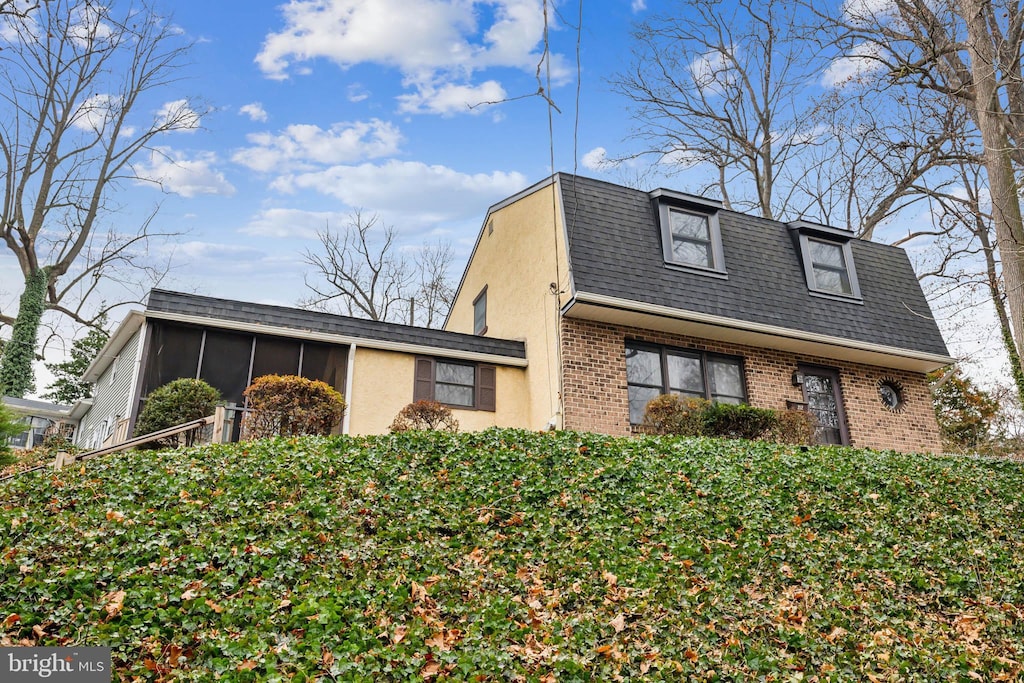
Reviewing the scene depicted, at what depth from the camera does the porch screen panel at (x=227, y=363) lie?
10.6m

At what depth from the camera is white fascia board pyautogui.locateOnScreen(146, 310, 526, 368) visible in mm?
10469

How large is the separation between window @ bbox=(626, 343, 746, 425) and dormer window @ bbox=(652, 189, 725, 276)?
5.15 ft

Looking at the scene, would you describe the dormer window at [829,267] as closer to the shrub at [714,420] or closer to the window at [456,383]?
the shrub at [714,420]

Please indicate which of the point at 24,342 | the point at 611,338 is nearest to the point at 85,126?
the point at 24,342

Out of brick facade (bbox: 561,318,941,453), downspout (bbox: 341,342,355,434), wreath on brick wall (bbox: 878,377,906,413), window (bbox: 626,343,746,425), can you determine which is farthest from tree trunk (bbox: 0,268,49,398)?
wreath on brick wall (bbox: 878,377,906,413)

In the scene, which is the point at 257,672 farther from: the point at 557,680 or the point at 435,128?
the point at 435,128

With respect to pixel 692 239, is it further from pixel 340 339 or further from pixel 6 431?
pixel 6 431

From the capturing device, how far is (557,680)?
4.54m

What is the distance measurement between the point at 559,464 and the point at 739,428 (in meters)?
4.09

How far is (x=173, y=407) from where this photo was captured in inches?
365

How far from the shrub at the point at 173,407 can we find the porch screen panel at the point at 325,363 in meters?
1.88

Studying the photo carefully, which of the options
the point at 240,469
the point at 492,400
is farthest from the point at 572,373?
the point at 240,469

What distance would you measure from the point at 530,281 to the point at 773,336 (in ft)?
14.1

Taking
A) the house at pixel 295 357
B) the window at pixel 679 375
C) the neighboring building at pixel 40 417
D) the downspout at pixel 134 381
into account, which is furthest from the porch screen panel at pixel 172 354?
the neighboring building at pixel 40 417
